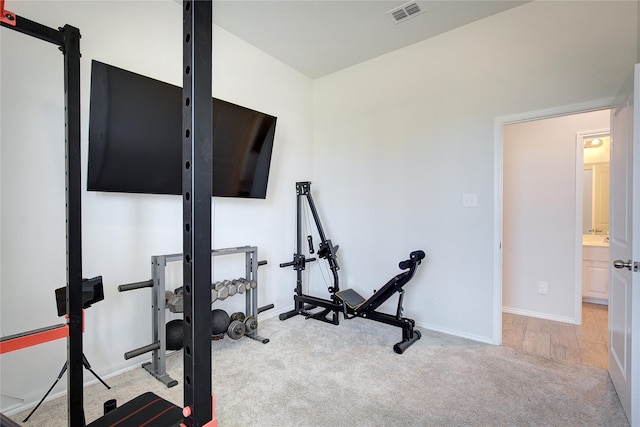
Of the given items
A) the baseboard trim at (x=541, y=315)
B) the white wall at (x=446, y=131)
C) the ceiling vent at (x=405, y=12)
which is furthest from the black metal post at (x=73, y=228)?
the baseboard trim at (x=541, y=315)

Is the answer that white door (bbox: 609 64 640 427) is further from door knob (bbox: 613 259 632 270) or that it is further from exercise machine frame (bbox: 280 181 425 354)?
Answer: exercise machine frame (bbox: 280 181 425 354)

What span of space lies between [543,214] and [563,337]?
134cm

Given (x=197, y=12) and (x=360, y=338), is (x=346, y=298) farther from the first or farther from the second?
A: (x=197, y=12)

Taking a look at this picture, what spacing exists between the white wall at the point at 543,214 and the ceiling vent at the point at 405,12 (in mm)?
1726

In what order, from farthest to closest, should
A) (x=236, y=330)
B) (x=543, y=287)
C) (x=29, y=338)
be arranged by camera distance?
(x=543, y=287) → (x=236, y=330) → (x=29, y=338)

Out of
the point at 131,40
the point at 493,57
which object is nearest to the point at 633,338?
the point at 493,57

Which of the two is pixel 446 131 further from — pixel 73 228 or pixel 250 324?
pixel 73 228

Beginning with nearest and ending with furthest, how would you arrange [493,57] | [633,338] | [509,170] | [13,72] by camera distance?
[633,338] < [13,72] < [493,57] < [509,170]

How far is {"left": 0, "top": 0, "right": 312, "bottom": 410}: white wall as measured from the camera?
1795mm

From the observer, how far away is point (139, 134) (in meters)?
2.14

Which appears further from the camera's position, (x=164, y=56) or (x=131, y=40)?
(x=164, y=56)

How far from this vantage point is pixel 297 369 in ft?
7.47

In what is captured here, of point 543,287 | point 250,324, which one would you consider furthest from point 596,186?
point 250,324

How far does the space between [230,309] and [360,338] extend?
4.36 feet
